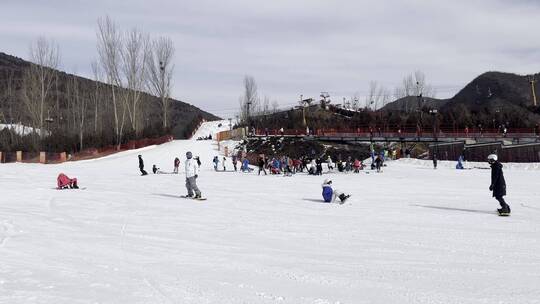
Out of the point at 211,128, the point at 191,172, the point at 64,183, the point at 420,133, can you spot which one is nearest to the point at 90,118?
the point at 211,128

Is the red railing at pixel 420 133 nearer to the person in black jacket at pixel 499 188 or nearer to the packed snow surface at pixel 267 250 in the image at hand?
the packed snow surface at pixel 267 250

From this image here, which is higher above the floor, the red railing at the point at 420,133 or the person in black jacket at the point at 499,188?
the red railing at the point at 420,133

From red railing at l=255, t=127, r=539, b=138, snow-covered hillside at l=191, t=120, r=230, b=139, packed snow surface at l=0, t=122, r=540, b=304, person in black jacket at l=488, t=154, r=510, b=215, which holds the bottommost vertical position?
packed snow surface at l=0, t=122, r=540, b=304

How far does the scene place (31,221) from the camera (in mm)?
11164


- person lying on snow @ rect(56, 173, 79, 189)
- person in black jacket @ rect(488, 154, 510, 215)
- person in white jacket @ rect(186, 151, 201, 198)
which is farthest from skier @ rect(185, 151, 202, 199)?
person in black jacket @ rect(488, 154, 510, 215)

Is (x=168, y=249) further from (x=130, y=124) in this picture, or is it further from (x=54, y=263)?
(x=130, y=124)

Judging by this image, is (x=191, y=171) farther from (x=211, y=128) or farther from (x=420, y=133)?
(x=211, y=128)

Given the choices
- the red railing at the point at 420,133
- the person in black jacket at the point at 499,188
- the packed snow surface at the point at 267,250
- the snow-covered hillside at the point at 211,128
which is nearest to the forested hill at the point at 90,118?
the snow-covered hillside at the point at 211,128

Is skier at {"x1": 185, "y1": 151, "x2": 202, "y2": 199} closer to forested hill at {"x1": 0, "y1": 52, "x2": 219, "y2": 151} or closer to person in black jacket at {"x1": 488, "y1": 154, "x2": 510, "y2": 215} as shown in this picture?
person in black jacket at {"x1": 488, "y1": 154, "x2": 510, "y2": 215}

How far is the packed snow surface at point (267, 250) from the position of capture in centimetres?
556

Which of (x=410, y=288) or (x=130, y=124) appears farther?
(x=130, y=124)

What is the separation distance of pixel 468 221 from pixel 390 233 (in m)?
2.67

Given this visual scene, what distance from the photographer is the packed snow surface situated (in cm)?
556

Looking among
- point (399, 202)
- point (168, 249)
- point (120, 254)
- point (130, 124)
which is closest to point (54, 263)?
point (120, 254)
